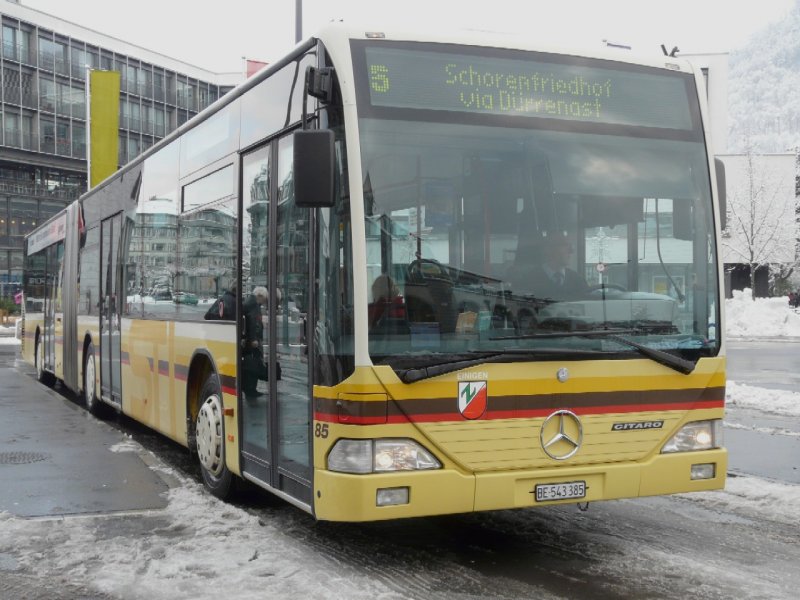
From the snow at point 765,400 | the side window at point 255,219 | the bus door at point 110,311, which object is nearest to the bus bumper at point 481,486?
the side window at point 255,219

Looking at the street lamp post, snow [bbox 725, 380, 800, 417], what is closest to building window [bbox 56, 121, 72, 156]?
the street lamp post

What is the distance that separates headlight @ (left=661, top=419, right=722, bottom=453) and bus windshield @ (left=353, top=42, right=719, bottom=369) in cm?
48

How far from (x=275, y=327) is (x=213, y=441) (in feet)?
5.63

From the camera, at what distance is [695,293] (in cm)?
612

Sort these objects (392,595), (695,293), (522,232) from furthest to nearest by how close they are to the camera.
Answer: (695,293), (522,232), (392,595)

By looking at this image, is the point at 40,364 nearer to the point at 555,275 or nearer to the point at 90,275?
the point at 90,275

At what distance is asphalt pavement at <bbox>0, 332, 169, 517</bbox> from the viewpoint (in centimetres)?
779

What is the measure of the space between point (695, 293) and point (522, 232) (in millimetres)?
1249

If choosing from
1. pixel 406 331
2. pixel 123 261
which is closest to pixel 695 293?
pixel 406 331

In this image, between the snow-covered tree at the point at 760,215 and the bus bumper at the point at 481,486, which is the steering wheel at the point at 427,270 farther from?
the snow-covered tree at the point at 760,215

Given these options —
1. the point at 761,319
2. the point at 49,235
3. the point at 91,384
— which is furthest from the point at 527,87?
the point at 761,319

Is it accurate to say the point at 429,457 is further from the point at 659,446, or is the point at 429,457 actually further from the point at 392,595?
the point at 659,446

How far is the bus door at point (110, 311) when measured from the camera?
11523mm

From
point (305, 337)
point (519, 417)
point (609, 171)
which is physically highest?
point (609, 171)
